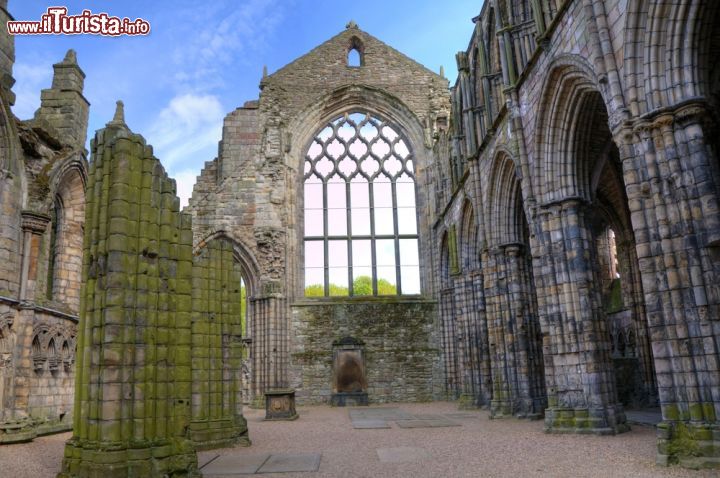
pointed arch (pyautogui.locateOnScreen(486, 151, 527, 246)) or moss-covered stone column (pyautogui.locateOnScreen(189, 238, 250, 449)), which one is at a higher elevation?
pointed arch (pyautogui.locateOnScreen(486, 151, 527, 246))

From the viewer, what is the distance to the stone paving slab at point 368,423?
11.9 m

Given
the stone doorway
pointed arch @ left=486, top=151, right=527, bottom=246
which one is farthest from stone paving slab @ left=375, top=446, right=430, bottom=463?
the stone doorway

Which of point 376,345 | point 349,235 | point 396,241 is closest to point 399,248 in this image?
point 396,241

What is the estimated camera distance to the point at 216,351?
9.88 metres

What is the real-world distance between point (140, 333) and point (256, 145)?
1757 centimetres

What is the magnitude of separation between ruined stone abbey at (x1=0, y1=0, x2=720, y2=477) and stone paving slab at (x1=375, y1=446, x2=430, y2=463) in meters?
2.54

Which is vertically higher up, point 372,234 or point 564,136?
point 372,234

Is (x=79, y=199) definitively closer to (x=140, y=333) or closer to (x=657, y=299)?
(x=140, y=333)

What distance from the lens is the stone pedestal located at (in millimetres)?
14789

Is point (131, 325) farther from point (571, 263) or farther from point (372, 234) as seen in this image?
point (372, 234)

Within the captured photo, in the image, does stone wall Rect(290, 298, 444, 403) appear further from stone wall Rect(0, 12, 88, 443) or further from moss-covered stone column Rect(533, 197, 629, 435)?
moss-covered stone column Rect(533, 197, 629, 435)

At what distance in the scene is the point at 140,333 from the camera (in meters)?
6.04

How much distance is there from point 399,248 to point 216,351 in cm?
1327

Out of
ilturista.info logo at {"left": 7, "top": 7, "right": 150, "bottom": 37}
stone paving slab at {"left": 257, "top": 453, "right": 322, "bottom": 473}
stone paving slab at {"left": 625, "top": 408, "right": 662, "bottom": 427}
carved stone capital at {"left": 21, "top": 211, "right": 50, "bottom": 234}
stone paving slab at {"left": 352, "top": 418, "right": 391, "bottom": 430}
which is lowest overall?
stone paving slab at {"left": 625, "top": 408, "right": 662, "bottom": 427}
